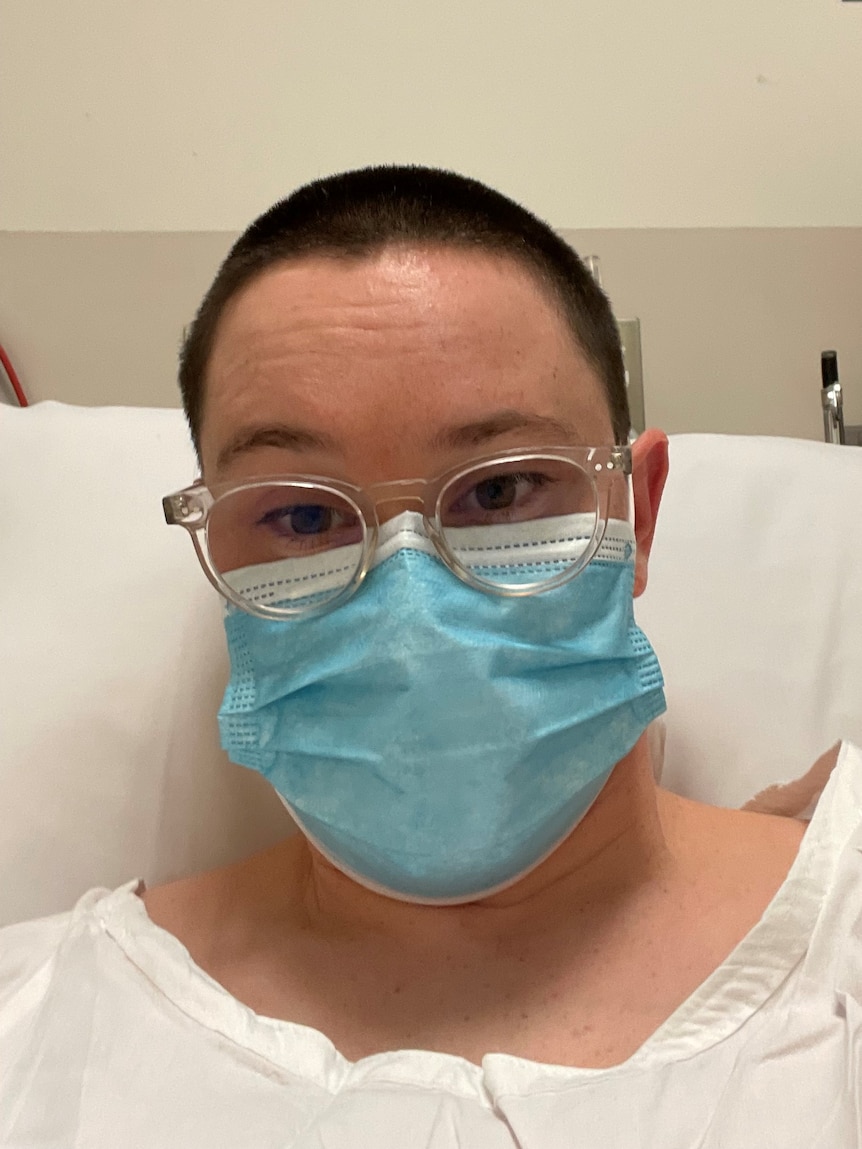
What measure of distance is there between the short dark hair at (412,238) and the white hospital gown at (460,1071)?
557mm

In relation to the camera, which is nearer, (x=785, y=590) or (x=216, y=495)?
(x=216, y=495)

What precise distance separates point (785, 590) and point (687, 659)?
0.61ft

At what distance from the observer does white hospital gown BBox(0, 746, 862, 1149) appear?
0.61 metres

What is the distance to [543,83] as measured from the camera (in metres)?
1.56

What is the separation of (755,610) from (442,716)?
0.69 meters

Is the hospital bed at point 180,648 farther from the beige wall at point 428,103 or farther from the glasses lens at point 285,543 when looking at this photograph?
the beige wall at point 428,103

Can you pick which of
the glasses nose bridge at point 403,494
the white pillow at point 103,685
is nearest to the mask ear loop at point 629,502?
the glasses nose bridge at point 403,494

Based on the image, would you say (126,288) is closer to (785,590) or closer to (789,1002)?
(785,590)

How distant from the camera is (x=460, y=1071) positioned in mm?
675

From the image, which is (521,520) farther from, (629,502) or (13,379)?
(13,379)

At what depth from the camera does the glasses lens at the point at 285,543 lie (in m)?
0.78

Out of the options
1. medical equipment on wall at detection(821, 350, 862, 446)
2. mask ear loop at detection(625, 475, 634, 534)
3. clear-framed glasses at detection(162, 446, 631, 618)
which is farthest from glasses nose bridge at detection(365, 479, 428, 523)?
medical equipment on wall at detection(821, 350, 862, 446)

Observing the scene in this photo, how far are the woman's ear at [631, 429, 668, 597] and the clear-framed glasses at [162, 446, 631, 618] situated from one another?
0.38ft

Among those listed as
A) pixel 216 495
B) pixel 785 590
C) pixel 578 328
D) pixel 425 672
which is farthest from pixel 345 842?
pixel 785 590
